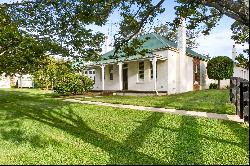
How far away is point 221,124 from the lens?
10.5m

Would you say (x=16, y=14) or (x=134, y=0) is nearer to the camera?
(x=134, y=0)

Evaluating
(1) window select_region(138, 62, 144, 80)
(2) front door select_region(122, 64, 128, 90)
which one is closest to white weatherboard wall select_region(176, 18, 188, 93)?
(1) window select_region(138, 62, 144, 80)

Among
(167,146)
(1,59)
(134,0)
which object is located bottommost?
(167,146)

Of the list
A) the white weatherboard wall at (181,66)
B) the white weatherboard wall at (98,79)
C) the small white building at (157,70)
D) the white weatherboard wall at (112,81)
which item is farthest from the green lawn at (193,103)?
the white weatherboard wall at (98,79)

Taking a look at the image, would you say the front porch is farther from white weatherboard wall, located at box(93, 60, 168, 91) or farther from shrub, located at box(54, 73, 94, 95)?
shrub, located at box(54, 73, 94, 95)

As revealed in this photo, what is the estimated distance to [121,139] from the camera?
891 cm

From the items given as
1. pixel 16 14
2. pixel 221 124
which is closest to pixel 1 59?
pixel 16 14

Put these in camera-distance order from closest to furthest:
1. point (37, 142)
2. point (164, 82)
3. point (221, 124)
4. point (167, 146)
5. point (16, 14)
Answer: point (167, 146), point (37, 142), point (221, 124), point (16, 14), point (164, 82)

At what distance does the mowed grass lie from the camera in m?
7.04

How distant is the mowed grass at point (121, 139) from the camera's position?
7.04 metres

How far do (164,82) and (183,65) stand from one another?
2.95 m

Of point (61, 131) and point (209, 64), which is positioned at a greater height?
point (209, 64)

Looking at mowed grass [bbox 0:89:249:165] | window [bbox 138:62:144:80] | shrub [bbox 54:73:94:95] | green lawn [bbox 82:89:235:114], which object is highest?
window [bbox 138:62:144:80]

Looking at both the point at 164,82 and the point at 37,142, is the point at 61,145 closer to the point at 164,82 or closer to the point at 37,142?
the point at 37,142
